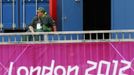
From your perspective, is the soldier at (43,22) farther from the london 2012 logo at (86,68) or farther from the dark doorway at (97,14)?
the london 2012 logo at (86,68)

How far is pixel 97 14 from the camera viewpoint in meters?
15.2

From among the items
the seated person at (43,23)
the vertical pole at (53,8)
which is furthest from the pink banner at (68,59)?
the vertical pole at (53,8)

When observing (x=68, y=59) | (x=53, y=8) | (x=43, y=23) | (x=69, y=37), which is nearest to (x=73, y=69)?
(x=68, y=59)

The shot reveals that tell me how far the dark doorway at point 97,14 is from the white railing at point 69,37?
204 inches

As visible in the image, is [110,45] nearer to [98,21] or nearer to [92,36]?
[92,36]

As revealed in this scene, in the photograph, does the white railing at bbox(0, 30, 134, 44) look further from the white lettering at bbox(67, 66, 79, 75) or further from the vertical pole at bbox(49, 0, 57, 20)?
the vertical pole at bbox(49, 0, 57, 20)

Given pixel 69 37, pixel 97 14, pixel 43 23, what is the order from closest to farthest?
1. pixel 69 37
2. pixel 43 23
3. pixel 97 14

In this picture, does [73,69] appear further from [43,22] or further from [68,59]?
[43,22]

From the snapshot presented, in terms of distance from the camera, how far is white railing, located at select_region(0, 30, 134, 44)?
951 centimetres

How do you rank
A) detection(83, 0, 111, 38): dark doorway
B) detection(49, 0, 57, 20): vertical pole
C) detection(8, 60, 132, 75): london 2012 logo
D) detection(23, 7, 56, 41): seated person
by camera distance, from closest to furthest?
detection(8, 60, 132, 75): london 2012 logo → detection(23, 7, 56, 41): seated person → detection(49, 0, 57, 20): vertical pole → detection(83, 0, 111, 38): dark doorway

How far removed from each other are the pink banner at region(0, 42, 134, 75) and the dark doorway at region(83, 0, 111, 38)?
533 cm

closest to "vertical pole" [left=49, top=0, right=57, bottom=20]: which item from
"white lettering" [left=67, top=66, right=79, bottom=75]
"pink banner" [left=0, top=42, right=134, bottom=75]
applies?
"pink banner" [left=0, top=42, right=134, bottom=75]

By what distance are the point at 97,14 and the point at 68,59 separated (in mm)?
5807

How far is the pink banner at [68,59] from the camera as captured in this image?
9.50 metres
